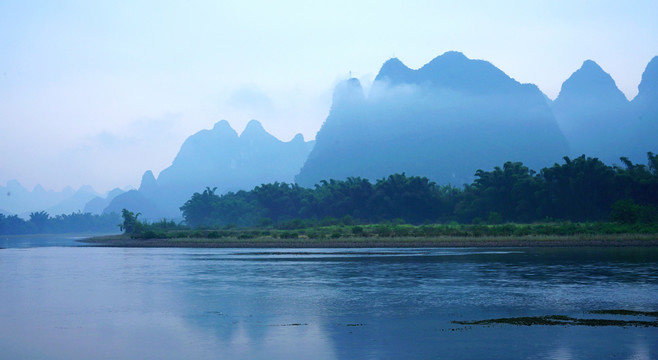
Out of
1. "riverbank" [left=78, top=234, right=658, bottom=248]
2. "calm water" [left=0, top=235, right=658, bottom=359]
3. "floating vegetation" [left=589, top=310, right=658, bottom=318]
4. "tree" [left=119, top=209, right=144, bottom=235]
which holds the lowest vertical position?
"floating vegetation" [left=589, top=310, right=658, bottom=318]

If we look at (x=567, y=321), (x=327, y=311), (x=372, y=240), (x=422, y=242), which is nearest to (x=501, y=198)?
(x=372, y=240)

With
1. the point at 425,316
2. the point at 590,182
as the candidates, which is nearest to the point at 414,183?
the point at 590,182

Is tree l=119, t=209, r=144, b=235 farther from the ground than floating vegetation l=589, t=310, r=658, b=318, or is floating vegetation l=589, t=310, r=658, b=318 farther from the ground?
tree l=119, t=209, r=144, b=235


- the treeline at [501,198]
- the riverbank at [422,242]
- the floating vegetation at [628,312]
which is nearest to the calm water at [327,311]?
the floating vegetation at [628,312]

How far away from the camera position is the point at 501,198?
107 meters

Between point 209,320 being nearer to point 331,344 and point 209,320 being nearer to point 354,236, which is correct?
point 331,344

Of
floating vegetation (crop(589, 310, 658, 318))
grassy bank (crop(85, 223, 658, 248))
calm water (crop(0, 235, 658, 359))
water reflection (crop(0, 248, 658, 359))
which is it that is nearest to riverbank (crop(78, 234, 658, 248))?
grassy bank (crop(85, 223, 658, 248))

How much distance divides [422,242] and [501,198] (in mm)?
32916

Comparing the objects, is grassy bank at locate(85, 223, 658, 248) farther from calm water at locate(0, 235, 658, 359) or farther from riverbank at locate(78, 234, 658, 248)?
calm water at locate(0, 235, 658, 359)

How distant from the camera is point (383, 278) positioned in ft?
123

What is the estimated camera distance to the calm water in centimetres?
1745

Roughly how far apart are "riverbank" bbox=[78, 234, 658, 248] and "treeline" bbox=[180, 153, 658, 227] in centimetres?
948

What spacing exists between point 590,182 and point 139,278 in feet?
246

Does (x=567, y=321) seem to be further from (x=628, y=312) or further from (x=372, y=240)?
(x=372, y=240)
